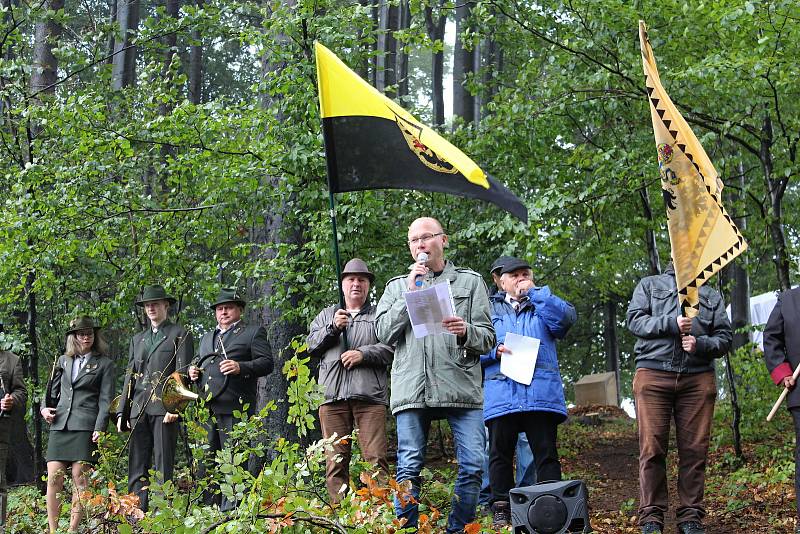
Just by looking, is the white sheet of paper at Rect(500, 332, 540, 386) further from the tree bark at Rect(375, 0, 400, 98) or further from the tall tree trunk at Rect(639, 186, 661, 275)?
the tree bark at Rect(375, 0, 400, 98)

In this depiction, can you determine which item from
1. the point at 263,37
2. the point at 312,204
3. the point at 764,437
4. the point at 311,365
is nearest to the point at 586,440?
the point at 764,437

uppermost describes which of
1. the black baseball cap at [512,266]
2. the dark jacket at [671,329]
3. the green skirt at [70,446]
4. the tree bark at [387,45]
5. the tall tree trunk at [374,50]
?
the tree bark at [387,45]

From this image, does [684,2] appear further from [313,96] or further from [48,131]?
[48,131]

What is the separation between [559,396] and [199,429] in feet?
9.10

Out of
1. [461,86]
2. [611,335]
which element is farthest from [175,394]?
[611,335]

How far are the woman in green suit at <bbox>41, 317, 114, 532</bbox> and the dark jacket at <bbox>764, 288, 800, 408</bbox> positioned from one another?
5.83m

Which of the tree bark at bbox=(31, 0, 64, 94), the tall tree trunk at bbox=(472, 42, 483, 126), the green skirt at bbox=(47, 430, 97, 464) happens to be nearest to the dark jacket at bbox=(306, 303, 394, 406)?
the green skirt at bbox=(47, 430, 97, 464)

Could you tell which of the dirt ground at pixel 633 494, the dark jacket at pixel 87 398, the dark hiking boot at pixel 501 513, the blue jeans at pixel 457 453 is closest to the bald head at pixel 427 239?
the blue jeans at pixel 457 453

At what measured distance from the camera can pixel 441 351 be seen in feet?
20.8

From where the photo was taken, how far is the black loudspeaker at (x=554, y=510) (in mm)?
5438

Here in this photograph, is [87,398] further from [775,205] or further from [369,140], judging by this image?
[775,205]

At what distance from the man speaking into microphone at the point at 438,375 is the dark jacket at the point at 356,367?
0.98 m

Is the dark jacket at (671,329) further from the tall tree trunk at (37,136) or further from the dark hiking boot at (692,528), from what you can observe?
the tall tree trunk at (37,136)

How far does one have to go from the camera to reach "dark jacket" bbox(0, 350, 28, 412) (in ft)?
32.4
